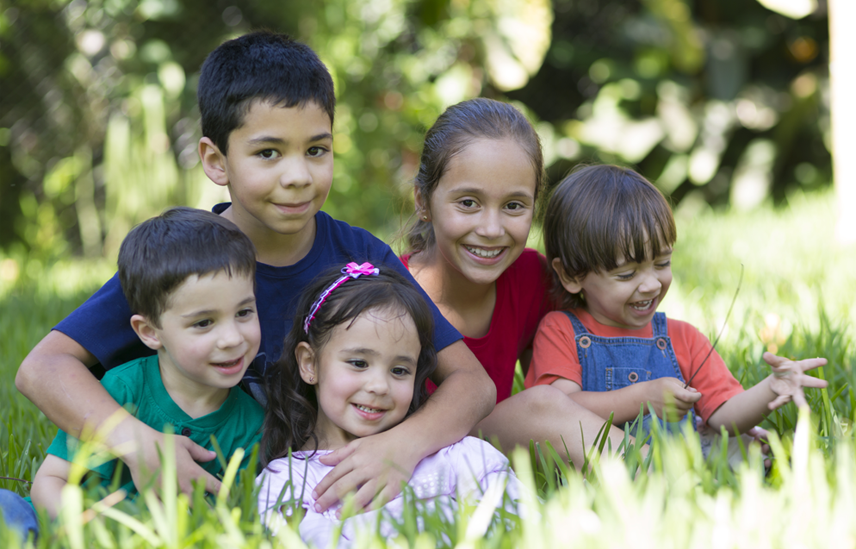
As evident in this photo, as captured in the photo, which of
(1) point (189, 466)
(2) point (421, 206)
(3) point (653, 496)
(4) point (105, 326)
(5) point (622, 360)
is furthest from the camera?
(2) point (421, 206)

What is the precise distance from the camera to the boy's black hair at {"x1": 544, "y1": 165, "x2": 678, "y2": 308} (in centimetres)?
196

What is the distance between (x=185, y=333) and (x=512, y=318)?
1.04m

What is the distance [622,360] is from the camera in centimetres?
203

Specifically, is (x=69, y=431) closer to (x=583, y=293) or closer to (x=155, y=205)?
(x=583, y=293)

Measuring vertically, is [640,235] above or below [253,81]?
below

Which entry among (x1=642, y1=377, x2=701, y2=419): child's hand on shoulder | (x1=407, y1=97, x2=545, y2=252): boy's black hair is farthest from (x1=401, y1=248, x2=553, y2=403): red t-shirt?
(x1=642, y1=377, x2=701, y2=419): child's hand on shoulder

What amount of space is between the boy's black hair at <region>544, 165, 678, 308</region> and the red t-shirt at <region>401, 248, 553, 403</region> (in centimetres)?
13

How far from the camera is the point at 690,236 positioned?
4668 millimetres

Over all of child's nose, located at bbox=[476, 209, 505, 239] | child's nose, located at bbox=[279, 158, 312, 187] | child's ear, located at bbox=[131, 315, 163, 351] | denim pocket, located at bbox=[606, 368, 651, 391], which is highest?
child's nose, located at bbox=[279, 158, 312, 187]

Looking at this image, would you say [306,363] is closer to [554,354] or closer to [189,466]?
[189,466]

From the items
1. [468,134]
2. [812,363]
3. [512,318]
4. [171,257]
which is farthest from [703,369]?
[171,257]

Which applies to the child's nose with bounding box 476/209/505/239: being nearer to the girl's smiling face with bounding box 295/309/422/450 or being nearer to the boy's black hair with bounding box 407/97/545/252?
the boy's black hair with bounding box 407/97/545/252

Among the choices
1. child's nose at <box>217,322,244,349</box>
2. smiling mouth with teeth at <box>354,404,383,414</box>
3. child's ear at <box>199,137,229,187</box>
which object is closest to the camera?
child's nose at <box>217,322,244,349</box>

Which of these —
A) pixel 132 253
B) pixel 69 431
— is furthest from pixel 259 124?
pixel 69 431
